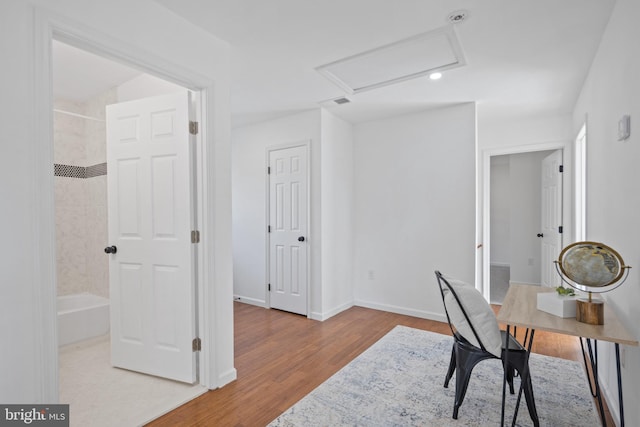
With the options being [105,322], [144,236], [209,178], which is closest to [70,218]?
[105,322]

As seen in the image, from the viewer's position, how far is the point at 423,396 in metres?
2.26

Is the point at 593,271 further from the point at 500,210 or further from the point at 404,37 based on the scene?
the point at 500,210

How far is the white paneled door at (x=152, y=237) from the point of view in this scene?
237cm

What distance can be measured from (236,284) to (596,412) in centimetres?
404

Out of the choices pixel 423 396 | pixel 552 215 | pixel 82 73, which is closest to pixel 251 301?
pixel 423 396

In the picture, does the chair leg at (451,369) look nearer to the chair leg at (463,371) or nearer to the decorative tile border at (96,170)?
the chair leg at (463,371)

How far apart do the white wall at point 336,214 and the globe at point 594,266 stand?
102 inches

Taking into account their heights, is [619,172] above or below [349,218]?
above

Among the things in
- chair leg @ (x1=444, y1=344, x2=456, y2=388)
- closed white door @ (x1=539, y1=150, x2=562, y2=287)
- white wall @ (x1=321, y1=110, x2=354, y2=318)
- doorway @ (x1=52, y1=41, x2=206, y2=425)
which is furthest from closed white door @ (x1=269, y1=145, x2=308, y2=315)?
closed white door @ (x1=539, y1=150, x2=562, y2=287)

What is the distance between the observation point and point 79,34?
1.67m

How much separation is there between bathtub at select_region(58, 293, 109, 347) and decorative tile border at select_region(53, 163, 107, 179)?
136 cm

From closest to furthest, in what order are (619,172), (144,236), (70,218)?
(619,172) → (144,236) → (70,218)

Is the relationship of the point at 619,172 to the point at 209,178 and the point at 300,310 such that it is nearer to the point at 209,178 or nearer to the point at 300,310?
the point at 209,178

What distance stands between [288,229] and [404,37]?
2.57 meters
